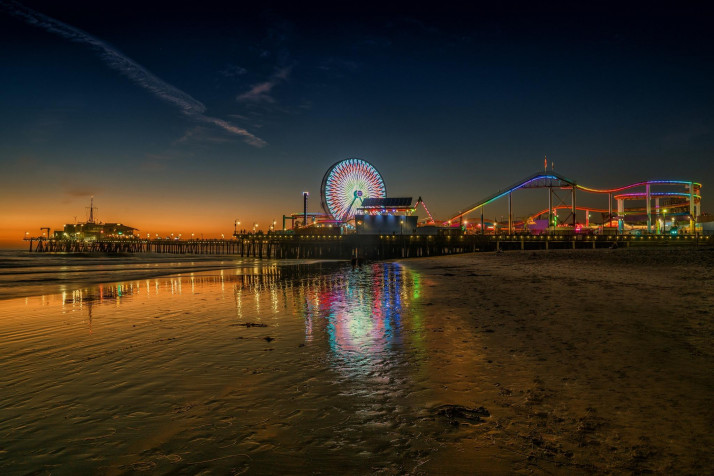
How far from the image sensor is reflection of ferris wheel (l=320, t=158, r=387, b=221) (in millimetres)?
73312

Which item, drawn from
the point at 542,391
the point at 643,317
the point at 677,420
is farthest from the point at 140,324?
the point at 643,317

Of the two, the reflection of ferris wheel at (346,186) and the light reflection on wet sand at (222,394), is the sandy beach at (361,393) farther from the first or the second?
the reflection of ferris wheel at (346,186)

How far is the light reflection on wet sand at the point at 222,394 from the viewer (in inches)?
130

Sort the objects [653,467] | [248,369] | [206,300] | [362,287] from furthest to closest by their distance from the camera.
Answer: [362,287], [206,300], [248,369], [653,467]

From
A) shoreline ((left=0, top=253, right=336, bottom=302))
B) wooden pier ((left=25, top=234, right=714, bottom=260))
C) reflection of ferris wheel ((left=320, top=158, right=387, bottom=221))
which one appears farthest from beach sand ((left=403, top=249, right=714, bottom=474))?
reflection of ferris wheel ((left=320, top=158, right=387, bottom=221))

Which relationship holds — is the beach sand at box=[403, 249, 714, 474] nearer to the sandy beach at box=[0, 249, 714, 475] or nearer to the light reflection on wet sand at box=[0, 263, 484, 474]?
the sandy beach at box=[0, 249, 714, 475]

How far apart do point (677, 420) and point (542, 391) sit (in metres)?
1.31

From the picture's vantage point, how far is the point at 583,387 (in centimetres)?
492

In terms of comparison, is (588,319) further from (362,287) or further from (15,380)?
(15,380)

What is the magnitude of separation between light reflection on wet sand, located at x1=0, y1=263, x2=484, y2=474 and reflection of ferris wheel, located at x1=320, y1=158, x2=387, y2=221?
210 feet

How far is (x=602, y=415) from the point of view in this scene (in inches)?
159

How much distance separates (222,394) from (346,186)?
71.2m

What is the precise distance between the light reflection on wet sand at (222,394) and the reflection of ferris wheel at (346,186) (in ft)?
210

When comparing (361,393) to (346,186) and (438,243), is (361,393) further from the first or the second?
(346,186)
